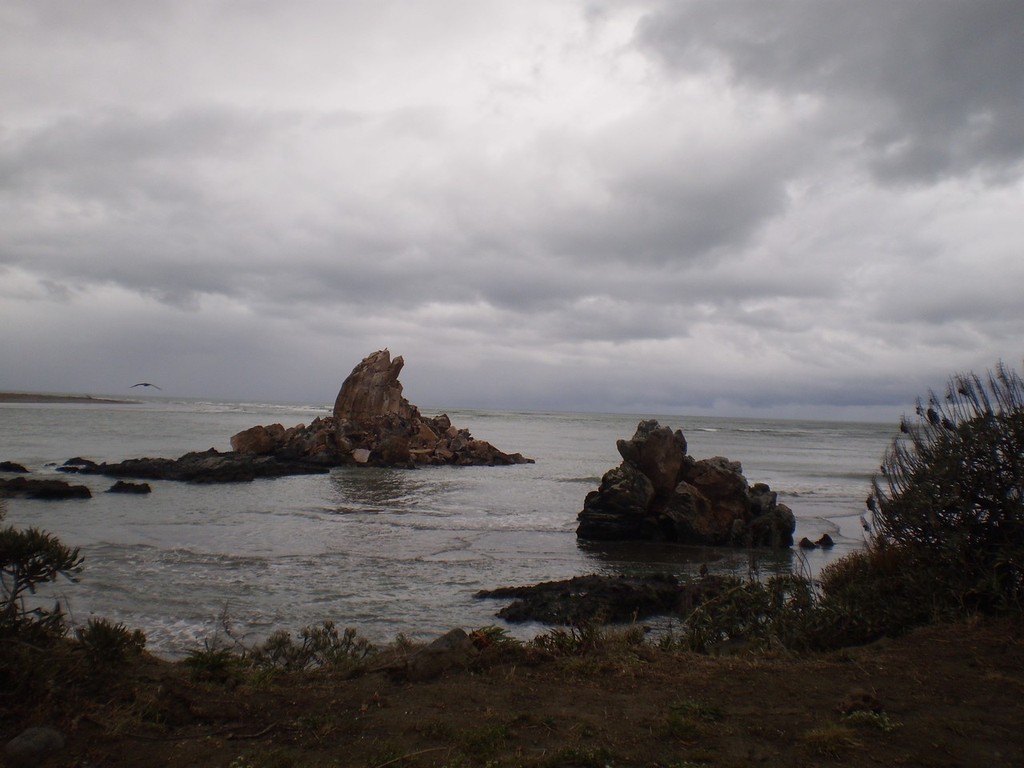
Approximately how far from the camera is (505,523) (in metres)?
19.9

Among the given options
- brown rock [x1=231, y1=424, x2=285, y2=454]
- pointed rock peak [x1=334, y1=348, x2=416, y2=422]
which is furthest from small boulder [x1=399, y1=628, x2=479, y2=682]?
pointed rock peak [x1=334, y1=348, x2=416, y2=422]

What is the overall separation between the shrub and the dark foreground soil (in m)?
0.79

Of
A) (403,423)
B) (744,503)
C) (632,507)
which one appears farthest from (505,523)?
(403,423)

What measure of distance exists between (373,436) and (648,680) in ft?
121

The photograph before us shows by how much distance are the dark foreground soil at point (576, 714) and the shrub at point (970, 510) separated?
793 millimetres

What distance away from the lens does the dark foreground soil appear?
13.9 feet

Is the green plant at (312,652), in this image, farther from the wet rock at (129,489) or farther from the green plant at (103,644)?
the wet rock at (129,489)

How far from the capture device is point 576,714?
4.98m

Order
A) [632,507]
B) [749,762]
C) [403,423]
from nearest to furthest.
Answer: [749,762] → [632,507] → [403,423]

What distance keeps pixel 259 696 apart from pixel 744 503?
1659 cm

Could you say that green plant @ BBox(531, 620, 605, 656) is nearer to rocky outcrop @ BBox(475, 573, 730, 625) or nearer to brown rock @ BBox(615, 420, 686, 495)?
rocky outcrop @ BBox(475, 573, 730, 625)

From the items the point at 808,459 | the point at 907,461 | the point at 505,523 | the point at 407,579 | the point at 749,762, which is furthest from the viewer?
the point at 808,459

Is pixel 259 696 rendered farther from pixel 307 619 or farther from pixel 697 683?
pixel 307 619

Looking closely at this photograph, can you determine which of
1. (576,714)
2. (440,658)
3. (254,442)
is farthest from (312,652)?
→ (254,442)
